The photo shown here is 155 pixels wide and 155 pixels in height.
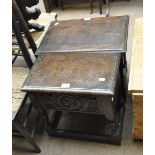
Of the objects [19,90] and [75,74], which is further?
[19,90]

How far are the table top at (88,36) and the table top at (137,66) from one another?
0.08 metres

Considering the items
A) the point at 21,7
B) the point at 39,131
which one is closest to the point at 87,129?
the point at 39,131

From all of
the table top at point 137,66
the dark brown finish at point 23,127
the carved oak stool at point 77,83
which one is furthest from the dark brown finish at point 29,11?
the table top at point 137,66

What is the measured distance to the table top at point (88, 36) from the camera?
1417 mm

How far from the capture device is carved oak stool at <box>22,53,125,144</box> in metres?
1.20

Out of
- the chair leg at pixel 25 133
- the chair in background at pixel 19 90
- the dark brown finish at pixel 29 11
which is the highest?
the dark brown finish at pixel 29 11

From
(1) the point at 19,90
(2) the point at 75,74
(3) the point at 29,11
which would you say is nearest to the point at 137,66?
(2) the point at 75,74

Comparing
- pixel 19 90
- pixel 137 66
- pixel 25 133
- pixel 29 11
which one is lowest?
pixel 25 133

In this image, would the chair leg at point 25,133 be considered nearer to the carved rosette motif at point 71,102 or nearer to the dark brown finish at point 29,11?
the carved rosette motif at point 71,102

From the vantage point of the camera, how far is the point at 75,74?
1.27m

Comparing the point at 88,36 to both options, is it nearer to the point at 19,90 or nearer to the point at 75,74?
the point at 75,74

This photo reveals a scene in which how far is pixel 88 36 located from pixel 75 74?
36cm

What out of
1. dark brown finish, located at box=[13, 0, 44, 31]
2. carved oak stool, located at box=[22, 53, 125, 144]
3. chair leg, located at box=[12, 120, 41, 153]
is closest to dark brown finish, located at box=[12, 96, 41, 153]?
chair leg, located at box=[12, 120, 41, 153]
